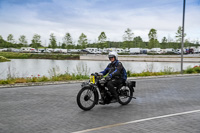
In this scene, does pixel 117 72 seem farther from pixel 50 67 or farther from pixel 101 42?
pixel 101 42

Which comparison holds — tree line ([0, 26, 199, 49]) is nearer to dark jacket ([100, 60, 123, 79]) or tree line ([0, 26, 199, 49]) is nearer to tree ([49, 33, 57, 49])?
tree ([49, 33, 57, 49])

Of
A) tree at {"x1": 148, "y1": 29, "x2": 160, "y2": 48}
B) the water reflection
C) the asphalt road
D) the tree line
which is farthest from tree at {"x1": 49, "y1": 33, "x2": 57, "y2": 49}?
the asphalt road

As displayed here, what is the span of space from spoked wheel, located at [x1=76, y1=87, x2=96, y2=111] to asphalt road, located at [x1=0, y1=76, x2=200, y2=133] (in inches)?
6.8

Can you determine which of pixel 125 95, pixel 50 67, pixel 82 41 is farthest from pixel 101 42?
pixel 125 95

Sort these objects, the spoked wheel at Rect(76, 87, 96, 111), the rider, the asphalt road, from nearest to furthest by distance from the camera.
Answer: the asphalt road
the spoked wheel at Rect(76, 87, 96, 111)
the rider

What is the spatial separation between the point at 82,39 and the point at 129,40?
1888cm

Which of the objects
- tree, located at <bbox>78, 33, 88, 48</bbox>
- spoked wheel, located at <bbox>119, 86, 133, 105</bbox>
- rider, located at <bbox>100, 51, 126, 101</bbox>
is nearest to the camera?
rider, located at <bbox>100, 51, 126, 101</bbox>

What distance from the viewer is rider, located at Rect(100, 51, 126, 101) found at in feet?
23.0

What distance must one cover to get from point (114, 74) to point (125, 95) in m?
1.01

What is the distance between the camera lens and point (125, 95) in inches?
301

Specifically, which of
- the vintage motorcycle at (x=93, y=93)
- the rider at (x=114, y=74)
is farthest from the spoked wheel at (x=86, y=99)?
the rider at (x=114, y=74)

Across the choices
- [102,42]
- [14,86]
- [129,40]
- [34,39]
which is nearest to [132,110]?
[14,86]

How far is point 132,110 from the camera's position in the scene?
22.7ft

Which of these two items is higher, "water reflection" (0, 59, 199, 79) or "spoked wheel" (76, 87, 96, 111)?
"spoked wheel" (76, 87, 96, 111)
